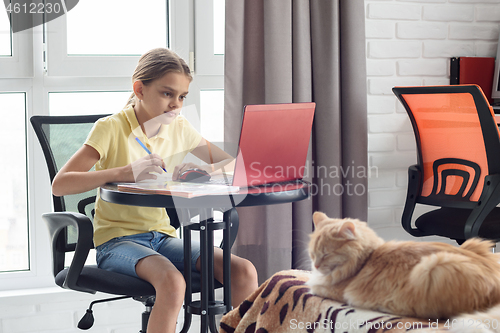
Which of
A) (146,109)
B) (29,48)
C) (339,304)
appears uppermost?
(29,48)

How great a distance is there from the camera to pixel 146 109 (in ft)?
4.54

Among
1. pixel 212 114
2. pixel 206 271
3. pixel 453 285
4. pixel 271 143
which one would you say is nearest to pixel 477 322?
pixel 453 285

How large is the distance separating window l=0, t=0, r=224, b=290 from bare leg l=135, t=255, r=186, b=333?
2.90 feet

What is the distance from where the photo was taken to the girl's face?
1.34 meters

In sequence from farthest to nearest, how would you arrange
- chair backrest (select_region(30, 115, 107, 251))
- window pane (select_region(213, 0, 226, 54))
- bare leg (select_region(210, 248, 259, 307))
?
window pane (select_region(213, 0, 226, 54)), chair backrest (select_region(30, 115, 107, 251)), bare leg (select_region(210, 248, 259, 307))

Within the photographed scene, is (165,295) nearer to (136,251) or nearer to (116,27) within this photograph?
(136,251)

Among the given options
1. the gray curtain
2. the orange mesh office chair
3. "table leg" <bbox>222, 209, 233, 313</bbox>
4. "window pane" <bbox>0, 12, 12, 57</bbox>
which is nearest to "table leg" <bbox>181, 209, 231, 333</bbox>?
"table leg" <bbox>222, 209, 233, 313</bbox>

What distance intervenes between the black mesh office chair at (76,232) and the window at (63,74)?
1.25ft

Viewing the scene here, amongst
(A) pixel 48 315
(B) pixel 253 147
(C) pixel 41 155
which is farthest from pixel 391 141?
(A) pixel 48 315

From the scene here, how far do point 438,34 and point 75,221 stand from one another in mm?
1747

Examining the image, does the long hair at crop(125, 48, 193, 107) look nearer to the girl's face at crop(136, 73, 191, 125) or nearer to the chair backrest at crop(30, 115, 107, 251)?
the girl's face at crop(136, 73, 191, 125)

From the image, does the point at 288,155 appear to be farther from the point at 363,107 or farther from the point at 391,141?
the point at 391,141

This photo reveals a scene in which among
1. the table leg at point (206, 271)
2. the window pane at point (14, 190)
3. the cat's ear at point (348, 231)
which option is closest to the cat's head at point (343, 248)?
the cat's ear at point (348, 231)

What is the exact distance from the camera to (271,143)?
3.03 feet
